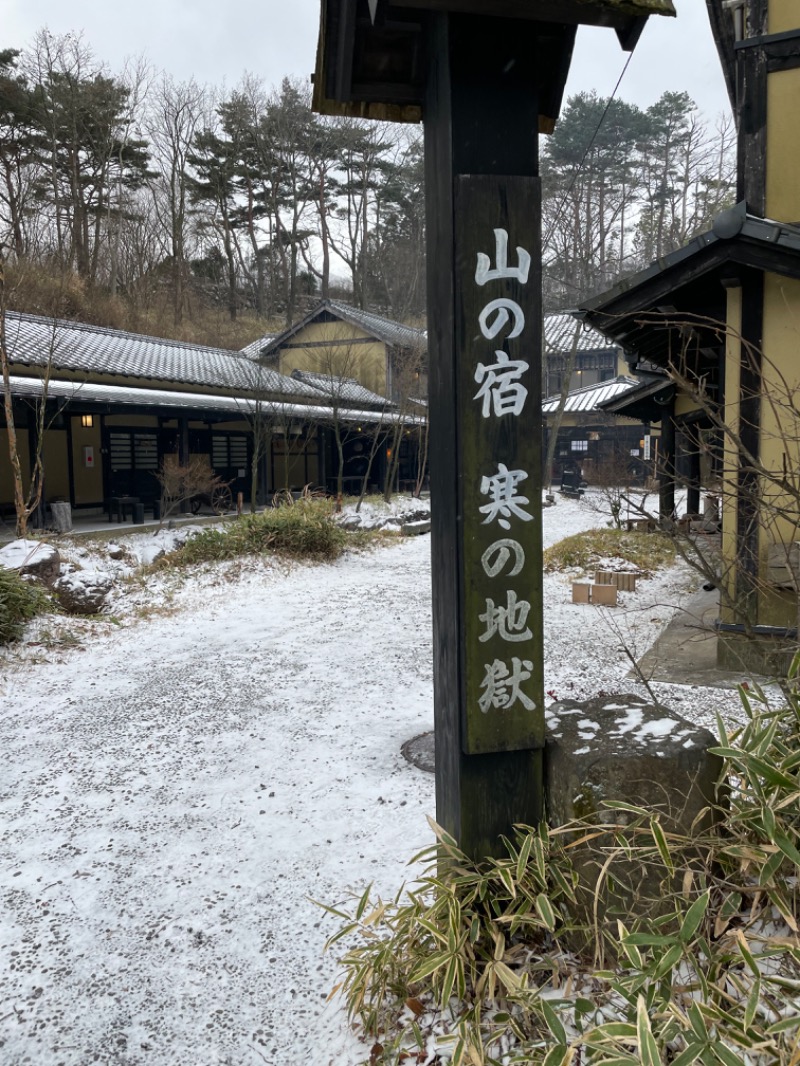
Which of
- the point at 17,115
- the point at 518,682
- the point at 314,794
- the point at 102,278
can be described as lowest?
the point at 314,794

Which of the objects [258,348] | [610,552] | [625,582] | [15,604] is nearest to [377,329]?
[258,348]

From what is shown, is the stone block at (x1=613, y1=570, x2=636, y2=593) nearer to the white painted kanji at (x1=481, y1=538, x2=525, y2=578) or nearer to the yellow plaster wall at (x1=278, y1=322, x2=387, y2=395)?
the white painted kanji at (x1=481, y1=538, x2=525, y2=578)

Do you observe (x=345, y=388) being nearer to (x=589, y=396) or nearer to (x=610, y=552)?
(x=589, y=396)

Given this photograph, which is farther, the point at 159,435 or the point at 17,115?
the point at 17,115

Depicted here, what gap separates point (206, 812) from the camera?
3959 millimetres

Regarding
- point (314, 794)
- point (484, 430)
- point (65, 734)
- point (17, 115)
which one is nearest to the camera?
point (484, 430)

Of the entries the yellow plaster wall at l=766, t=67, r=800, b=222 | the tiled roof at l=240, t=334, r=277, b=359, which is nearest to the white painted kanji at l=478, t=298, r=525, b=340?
the yellow plaster wall at l=766, t=67, r=800, b=222

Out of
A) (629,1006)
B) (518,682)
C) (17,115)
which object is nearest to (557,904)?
(629,1006)

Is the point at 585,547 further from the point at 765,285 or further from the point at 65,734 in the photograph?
the point at 65,734

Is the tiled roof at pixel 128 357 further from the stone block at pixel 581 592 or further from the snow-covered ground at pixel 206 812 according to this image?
the stone block at pixel 581 592

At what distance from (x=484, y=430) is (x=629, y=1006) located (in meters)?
1.67

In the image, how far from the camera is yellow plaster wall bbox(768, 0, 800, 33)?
5465 mm

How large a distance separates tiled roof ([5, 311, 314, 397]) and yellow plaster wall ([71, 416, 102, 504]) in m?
1.62

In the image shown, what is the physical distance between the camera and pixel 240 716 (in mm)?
5414
